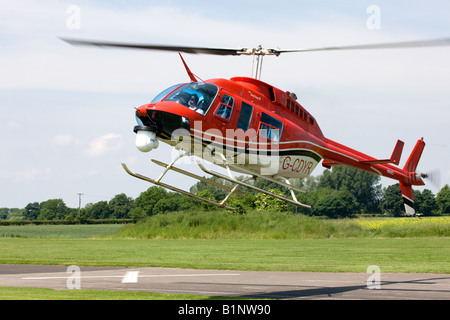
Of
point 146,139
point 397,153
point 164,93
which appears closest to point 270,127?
point 164,93

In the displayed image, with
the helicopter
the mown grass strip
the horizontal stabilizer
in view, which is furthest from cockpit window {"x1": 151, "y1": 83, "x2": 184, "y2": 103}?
the mown grass strip

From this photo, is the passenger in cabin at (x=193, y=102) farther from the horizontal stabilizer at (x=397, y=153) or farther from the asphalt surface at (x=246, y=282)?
the horizontal stabilizer at (x=397, y=153)

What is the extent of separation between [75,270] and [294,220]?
3177cm

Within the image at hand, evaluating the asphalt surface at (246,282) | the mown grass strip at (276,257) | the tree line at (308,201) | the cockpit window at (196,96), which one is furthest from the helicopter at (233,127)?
the tree line at (308,201)

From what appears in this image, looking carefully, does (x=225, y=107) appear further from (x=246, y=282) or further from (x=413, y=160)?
(x=413, y=160)

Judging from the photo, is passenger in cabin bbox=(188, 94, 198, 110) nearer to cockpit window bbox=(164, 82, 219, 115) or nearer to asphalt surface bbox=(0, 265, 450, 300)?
cockpit window bbox=(164, 82, 219, 115)

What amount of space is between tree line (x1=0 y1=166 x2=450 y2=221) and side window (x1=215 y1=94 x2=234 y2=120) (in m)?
34.5

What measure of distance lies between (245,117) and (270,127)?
1193mm

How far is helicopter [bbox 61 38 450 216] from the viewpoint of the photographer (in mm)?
18625

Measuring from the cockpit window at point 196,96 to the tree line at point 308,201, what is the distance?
35066mm

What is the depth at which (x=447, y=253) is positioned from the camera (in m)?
37.0

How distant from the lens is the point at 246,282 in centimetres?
2270
